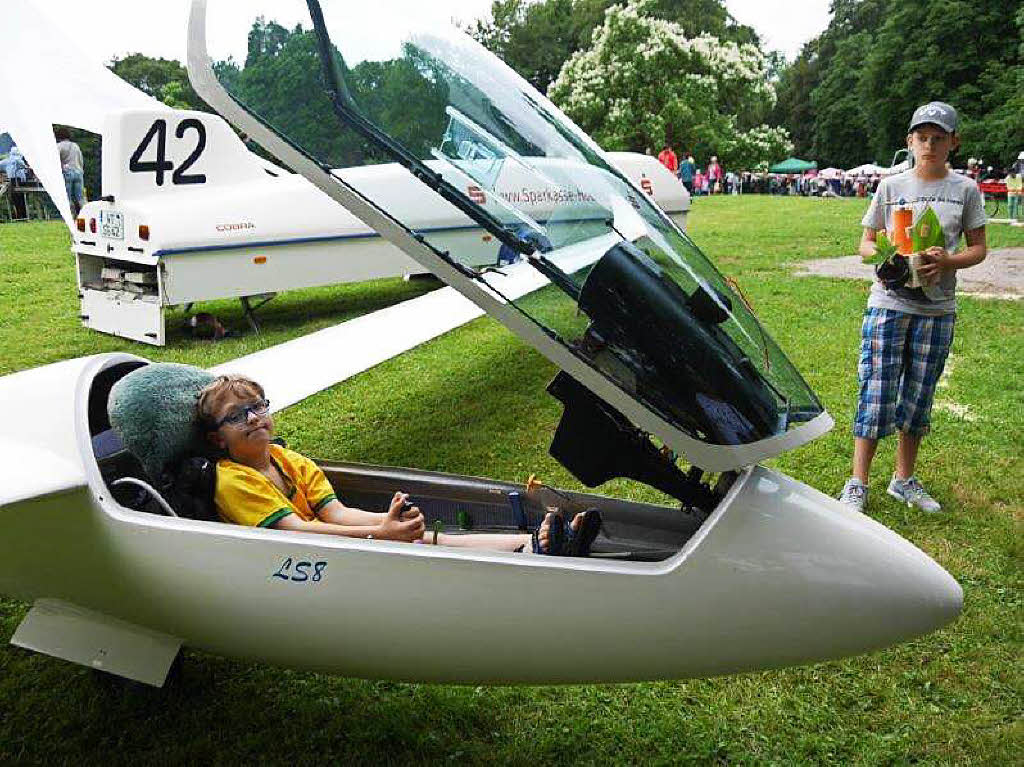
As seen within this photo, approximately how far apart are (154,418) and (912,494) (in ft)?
11.6

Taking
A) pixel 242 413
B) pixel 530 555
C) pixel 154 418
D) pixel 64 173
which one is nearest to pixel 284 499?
pixel 242 413

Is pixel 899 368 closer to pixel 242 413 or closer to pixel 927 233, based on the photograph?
pixel 927 233

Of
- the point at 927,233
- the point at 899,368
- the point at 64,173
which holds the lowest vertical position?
the point at 64,173

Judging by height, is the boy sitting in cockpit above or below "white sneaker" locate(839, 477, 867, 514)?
above

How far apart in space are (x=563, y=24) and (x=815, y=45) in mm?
25894

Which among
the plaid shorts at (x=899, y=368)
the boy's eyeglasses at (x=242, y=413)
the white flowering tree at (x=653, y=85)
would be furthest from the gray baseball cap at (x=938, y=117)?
the white flowering tree at (x=653, y=85)

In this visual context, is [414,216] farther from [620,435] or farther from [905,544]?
[905,544]

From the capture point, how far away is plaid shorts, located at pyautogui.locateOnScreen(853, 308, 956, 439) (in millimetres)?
4008

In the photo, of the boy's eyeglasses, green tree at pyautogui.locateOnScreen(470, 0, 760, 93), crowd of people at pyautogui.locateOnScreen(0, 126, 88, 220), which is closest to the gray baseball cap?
the boy's eyeglasses

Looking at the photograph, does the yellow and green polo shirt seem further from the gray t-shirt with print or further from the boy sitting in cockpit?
the gray t-shirt with print

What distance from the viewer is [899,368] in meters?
4.09

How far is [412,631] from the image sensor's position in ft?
7.43

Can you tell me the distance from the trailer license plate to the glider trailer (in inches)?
210

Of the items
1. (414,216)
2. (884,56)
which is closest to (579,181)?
(414,216)
